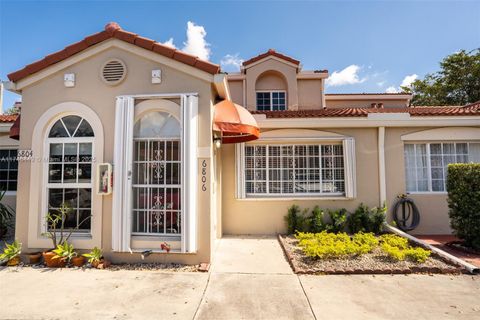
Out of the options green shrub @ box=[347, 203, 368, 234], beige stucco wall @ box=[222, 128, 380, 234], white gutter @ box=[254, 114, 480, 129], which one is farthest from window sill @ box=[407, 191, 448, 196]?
white gutter @ box=[254, 114, 480, 129]

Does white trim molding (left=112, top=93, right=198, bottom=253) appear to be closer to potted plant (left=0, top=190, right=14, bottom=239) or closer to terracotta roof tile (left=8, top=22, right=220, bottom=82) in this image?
terracotta roof tile (left=8, top=22, right=220, bottom=82)

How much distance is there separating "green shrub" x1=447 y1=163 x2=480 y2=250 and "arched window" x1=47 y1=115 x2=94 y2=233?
14262 millimetres

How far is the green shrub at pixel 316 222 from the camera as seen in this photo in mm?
12000

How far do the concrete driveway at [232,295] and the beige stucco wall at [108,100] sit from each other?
3.93ft

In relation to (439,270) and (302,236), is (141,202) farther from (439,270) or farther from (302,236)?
(439,270)

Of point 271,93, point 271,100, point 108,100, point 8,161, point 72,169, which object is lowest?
point 72,169

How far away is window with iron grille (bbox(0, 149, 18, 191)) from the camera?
48.1 feet

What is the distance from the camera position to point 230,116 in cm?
966

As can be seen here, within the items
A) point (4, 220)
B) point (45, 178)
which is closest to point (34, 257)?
point (45, 178)

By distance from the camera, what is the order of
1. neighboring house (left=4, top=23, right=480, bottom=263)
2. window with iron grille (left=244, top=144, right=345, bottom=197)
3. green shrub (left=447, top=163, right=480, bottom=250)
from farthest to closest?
1. window with iron grille (left=244, top=144, right=345, bottom=197)
2. green shrub (left=447, top=163, right=480, bottom=250)
3. neighboring house (left=4, top=23, right=480, bottom=263)

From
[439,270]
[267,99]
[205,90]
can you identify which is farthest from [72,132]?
[267,99]

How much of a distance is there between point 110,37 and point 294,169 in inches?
386

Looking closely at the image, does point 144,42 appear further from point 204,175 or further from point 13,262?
point 13,262

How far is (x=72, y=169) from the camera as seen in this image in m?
Answer: 9.53
